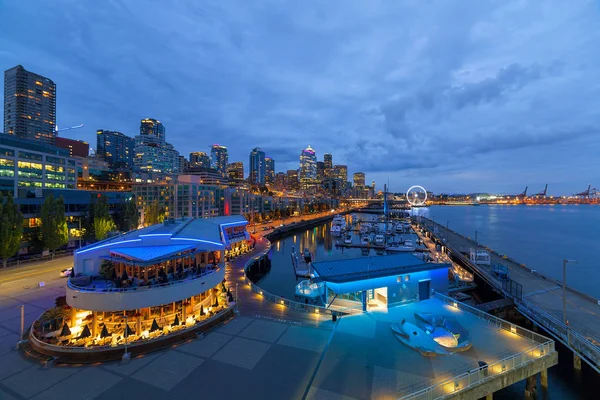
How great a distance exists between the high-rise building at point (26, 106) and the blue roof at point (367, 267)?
21367cm

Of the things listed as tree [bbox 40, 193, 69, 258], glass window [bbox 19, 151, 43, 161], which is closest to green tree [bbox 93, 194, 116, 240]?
tree [bbox 40, 193, 69, 258]

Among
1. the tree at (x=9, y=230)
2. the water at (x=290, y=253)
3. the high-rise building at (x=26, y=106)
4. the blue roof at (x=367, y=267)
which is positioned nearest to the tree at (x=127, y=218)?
the tree at (x=9, y=230)

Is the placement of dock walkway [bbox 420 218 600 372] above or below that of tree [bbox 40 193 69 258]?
below

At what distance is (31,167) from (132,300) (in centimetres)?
6527

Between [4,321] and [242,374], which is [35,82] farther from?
[242,374]

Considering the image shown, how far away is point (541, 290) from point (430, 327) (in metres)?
20.2

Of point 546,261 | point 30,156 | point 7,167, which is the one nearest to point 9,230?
point 7,167

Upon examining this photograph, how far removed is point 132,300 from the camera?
1644cm

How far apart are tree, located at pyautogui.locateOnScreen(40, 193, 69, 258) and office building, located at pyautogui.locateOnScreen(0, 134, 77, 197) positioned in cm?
1385

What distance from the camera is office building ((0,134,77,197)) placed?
176ft

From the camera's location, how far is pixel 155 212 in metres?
60.1

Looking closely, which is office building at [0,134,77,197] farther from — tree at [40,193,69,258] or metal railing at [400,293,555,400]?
metal railing at [400,293,555,400]

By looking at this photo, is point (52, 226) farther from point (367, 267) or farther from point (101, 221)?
point (367, 267)

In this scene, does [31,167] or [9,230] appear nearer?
[9,230]
